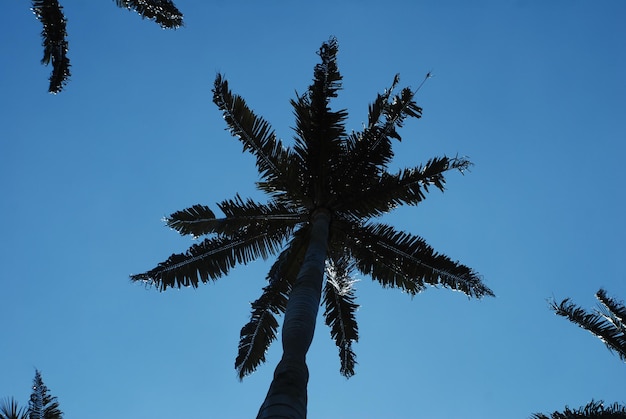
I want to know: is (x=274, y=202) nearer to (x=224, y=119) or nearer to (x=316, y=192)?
(x=316, y=192)

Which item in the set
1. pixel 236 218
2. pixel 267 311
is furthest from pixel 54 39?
pixel 267 311

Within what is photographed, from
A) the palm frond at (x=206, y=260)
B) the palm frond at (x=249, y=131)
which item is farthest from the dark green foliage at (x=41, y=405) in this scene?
the palm frond at (x=249, y=131)

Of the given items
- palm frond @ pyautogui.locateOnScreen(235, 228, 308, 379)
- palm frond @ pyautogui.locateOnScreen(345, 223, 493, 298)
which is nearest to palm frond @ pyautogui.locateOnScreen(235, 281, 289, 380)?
palm frond @ pyautogui.locateOnScreen(235, 228, 308, 379)

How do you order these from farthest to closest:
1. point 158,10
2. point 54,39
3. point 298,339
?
point 158,10
point 54,39
point 298,339

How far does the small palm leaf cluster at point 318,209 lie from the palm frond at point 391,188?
0.02 m

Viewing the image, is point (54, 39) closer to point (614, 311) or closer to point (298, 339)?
point (298, 339)

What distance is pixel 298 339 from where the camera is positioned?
7402 mm

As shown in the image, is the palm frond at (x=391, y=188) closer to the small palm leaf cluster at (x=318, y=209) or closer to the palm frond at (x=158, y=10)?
the small palm leaf cluster at (x=318, y=209)

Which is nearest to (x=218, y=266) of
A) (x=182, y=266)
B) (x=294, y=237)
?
(x=182, y=266)

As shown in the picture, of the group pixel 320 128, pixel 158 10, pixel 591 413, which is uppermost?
pixel 158 10

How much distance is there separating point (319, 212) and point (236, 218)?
195 cm

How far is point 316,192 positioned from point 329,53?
3.11 meters

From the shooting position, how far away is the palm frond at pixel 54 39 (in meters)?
9.56

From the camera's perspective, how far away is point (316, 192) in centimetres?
1165
